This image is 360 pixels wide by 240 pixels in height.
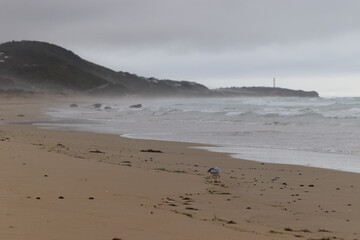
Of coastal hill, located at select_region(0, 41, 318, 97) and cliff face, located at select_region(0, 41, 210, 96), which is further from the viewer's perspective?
cliff face, located at select_region(0, 41, 210, 96)

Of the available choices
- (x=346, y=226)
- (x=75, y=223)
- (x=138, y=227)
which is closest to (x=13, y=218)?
(x=75, y=223)

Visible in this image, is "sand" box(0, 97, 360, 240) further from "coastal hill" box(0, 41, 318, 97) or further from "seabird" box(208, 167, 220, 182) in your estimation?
"coastal hill" box(0, 41, 318, 97)

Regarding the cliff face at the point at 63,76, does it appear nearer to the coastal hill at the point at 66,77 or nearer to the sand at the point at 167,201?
the coastal hill at the point at 66,77

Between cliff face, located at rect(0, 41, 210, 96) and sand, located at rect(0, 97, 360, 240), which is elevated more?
cliff face, located at rect(0, 41, 210, 96)

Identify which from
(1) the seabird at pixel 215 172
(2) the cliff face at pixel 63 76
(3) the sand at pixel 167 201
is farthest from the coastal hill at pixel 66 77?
(1) the seabird at pixel 215 172

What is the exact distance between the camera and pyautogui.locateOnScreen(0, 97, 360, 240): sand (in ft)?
14.4

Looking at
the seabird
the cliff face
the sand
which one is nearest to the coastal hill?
the cliff face

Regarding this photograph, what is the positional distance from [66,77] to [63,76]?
0.85 meters

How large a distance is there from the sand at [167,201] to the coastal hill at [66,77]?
102918 mm

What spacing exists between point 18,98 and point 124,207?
7453 cm

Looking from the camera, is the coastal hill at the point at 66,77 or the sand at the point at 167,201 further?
the coastal hill at the point at 66,77

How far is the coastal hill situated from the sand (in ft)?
338

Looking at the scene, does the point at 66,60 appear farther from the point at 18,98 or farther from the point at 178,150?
the point at 178,150

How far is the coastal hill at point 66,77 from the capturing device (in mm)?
128375
